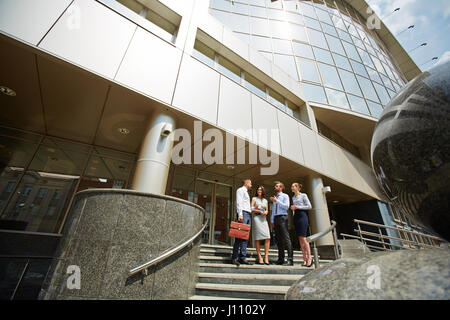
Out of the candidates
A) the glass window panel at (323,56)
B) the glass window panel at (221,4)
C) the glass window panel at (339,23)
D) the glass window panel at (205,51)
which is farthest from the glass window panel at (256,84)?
the glass window panel at (339,23)

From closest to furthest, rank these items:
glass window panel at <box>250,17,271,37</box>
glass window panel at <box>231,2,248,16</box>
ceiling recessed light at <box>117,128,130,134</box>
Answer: ceiling recessed light at <box>117,128,130,134</box> → glass window panel at <box>250,17,271,37</box> → glass window panel at <box>231,2,248,16</box>

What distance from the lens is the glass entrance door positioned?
26.6ft

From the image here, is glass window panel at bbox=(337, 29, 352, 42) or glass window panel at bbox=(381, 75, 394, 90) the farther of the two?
glass window panel at bbox=(381, 75, 394, 90)

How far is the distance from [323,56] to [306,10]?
18.3 ft

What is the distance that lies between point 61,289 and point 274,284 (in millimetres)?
3253

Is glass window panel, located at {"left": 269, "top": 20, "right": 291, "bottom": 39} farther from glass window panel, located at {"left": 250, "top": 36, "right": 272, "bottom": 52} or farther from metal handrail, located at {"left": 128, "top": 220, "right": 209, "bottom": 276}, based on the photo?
metal handrail, located at {"left": 128, "top": 220, "right": 209, "bottom": 276}

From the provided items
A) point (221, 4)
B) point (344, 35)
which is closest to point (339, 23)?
point (344, 35)

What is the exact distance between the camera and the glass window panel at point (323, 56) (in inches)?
507

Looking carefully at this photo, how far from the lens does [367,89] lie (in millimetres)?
13625

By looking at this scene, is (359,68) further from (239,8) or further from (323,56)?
(239,8)

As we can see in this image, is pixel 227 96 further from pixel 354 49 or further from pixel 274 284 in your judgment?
pixel 354 49

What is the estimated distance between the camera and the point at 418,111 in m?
1.41

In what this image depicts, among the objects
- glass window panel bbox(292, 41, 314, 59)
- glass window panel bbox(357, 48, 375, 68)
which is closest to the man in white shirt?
glass window panel bbox(292, 41, 314, 59)

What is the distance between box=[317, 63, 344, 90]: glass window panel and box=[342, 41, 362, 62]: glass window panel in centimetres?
366
